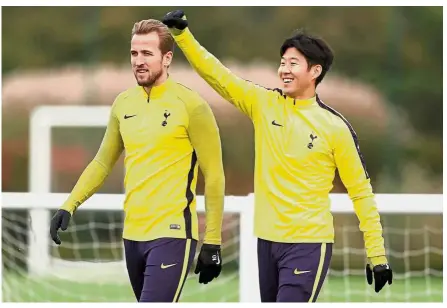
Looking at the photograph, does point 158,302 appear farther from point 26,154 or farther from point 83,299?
point 26,154

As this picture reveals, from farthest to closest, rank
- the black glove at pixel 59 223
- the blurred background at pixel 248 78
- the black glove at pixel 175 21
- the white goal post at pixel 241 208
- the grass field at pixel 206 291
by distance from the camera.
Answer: the blurred background at pixel 248 78 < the grass field at pixel 206 291 < the white goal post at pixel 241 208 < the black glove at pixel 59 223 < the black glove at pixel 175 21

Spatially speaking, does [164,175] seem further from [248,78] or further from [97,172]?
[248,78]

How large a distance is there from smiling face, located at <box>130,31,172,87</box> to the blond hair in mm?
14

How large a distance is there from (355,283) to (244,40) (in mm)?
2730

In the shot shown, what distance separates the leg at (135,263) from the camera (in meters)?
3.79

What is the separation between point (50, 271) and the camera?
24.2ft

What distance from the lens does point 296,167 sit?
3729 mm

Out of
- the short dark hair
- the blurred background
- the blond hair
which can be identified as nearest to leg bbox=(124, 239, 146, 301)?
the blond hair

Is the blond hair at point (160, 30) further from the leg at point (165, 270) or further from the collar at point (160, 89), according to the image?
the leg at point (165, 270)

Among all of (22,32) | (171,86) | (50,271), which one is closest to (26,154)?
(22,32)

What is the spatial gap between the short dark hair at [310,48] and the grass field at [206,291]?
3011 mm

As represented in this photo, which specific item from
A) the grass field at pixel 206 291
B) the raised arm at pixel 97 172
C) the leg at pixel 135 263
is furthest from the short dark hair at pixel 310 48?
the grass field at pixel 206 291

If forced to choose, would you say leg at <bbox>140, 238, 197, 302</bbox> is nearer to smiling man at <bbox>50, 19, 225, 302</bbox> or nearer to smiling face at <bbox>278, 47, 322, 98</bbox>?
smiling man at <bbox>50, 19, 225, 302</bbox>
